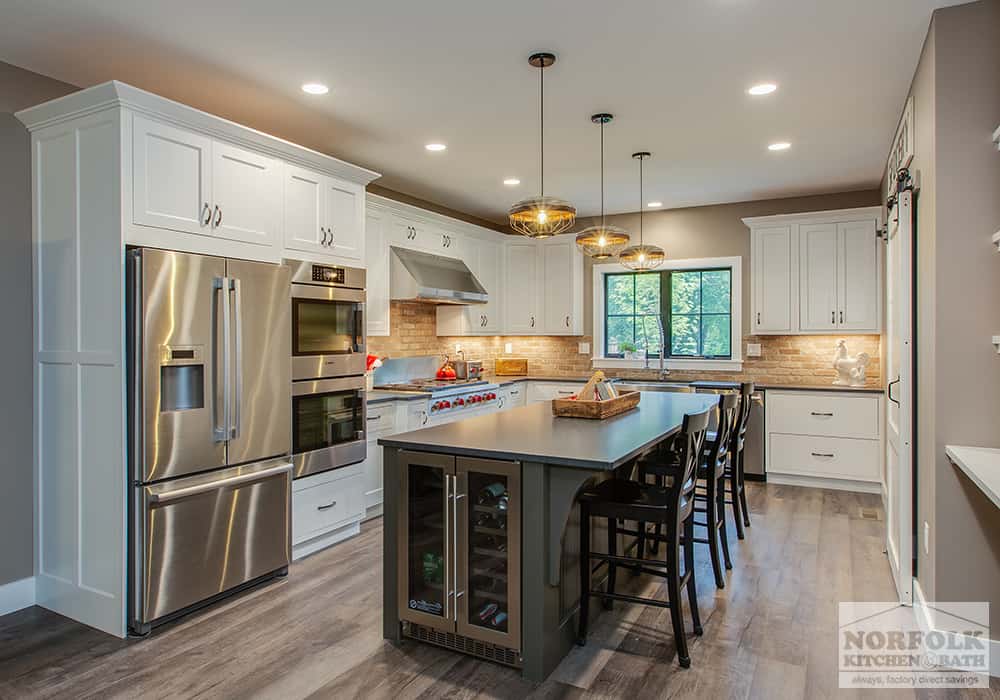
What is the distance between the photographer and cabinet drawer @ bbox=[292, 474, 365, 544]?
3791 mm

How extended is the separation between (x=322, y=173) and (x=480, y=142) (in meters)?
1.13

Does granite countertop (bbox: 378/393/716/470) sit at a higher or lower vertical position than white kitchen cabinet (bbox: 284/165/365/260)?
lower

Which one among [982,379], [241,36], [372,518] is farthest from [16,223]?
[982,379]

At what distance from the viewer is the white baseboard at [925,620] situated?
2502 millimetres

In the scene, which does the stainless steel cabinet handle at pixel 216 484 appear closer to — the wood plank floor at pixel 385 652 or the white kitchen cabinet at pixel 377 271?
the wood plank floor at pixel 385 652

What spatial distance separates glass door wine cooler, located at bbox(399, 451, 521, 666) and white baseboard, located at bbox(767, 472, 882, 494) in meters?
4.20

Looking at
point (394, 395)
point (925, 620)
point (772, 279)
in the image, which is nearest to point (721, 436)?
point (925, 620)

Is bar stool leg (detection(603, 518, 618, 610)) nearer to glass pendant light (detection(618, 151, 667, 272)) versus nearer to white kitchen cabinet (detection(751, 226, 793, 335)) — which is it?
glass pendant light (detection(618, 151, 667, 272))

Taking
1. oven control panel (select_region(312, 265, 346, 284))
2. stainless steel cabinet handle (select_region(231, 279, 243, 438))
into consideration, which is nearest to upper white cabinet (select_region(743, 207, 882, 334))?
oven control panel (select_region(312, 265, 346, 284))

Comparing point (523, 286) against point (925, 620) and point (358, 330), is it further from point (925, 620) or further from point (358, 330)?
point (925, 620)

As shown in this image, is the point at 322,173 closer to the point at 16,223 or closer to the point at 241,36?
the point at 241,36

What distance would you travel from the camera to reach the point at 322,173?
4.04 meters

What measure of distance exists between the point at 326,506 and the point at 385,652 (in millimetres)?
1476

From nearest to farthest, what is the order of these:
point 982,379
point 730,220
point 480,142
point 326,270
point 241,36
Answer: point 982,379, point 241,36, point 326,270, point 480,142, point 730,220
